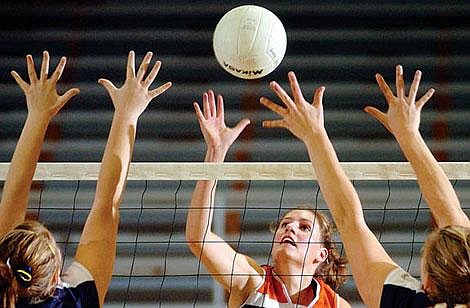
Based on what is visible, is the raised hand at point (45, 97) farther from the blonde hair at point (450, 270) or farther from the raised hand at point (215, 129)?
the blonde hair at point (450, 270)

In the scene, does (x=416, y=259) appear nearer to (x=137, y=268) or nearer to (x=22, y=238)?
(x=137, y=268)

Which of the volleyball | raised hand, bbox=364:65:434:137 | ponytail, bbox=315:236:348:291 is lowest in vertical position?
ponytail, bbox=315:236:348:291

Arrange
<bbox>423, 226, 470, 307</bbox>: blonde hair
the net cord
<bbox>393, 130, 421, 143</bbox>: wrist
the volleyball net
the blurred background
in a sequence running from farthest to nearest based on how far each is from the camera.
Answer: the blurred background → the volleyball net → the net cord → <bbox>393, 130, 421, 143</bbox>: wrist → <bbox>423, 226, 470, 307</bbox>: blonde hair

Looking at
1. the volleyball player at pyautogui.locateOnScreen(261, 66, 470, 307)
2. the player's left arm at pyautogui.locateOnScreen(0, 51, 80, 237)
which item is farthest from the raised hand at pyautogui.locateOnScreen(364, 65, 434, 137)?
the player's left arm at pyautogui.locateOnScreen(0, 51, 80, 237)

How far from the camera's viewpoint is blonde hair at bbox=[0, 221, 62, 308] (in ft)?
5.94

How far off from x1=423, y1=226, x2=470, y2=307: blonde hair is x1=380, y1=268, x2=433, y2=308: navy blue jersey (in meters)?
0.06

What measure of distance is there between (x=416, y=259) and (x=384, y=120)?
213 centimetres

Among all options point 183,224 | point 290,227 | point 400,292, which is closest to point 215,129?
point 290,227

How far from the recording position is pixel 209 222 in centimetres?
284

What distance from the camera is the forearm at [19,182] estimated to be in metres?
2.10

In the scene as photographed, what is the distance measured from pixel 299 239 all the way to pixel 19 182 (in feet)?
3.66

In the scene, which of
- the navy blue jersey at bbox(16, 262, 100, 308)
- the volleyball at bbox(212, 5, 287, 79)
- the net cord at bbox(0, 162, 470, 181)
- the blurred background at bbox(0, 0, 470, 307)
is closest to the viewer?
the navy blue jersey at bbox(16, 262, 100, 308)

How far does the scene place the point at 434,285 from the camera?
1751 mm

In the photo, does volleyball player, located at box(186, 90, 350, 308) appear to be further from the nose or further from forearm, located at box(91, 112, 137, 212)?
forearm, located at box(91, 112, 137, 212)
